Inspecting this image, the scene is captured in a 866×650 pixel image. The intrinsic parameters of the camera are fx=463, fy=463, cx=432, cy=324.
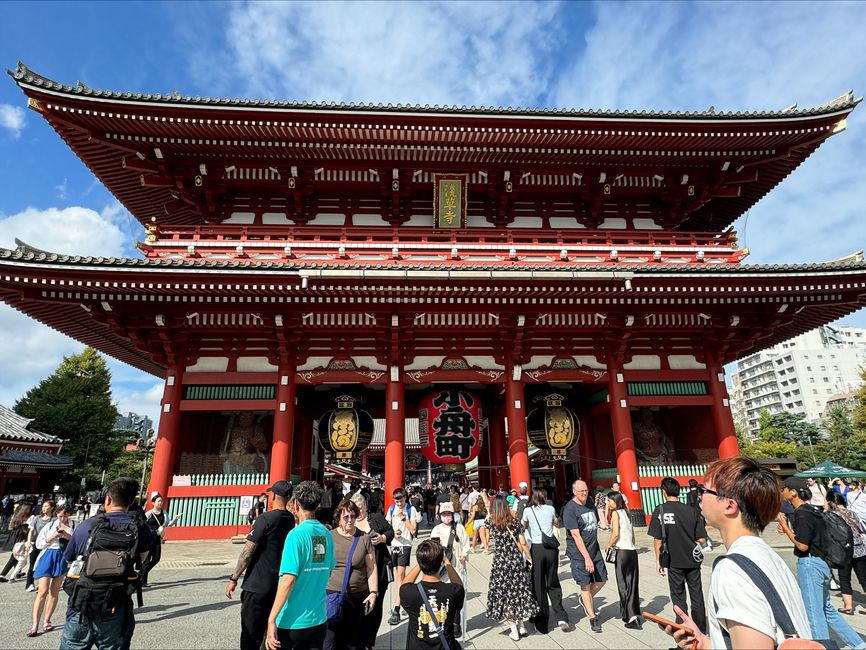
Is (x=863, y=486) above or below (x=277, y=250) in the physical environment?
below

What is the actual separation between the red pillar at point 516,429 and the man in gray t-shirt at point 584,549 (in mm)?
6553

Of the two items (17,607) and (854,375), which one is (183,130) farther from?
(854,375)

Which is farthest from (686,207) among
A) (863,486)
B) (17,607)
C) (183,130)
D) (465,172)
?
(17,607)

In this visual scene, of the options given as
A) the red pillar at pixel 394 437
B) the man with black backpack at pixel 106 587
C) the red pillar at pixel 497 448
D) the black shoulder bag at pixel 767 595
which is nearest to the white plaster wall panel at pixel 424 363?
the red pillar at pixel 394 437

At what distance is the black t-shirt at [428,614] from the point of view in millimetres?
3428

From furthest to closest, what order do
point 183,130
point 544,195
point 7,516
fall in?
point 7,516
point 544,195
point 183,130

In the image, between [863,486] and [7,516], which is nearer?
[863,486]

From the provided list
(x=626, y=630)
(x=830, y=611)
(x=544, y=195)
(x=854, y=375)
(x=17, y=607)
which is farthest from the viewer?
(x=854, y=375)

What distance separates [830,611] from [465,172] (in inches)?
505

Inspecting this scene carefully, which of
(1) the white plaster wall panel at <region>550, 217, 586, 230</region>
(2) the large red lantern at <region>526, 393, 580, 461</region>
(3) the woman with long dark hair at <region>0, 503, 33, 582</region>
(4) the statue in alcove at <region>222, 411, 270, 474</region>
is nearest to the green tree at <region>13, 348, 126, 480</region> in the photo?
(4) the statue in alcove at <region>222, 411, 270, 474</region>

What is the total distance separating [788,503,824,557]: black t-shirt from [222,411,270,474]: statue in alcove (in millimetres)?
12734

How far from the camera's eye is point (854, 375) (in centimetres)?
8019

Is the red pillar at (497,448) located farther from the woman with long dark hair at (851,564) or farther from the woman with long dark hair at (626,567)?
the woman with long dark hair at (626,567)

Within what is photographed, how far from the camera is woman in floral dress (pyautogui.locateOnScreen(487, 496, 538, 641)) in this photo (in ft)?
18.0
